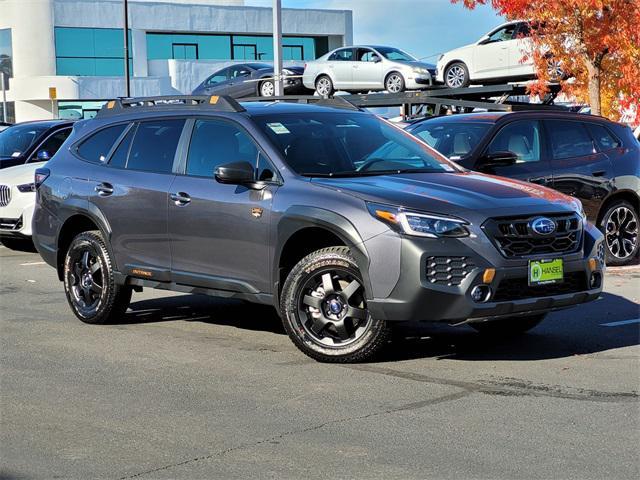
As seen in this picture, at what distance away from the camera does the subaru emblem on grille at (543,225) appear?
7.48 metres

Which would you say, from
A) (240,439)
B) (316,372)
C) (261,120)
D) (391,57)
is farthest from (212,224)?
(391,57)

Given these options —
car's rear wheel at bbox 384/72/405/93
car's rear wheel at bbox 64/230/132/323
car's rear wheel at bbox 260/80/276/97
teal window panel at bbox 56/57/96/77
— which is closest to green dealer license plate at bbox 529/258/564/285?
car's rear wheel at bbox 64/230/132/323

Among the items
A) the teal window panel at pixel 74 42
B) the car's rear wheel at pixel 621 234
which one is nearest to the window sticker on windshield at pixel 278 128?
the car's rear wheel at pixel 621 234

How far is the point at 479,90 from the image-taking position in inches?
795

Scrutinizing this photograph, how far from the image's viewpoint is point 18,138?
1747 centimetres

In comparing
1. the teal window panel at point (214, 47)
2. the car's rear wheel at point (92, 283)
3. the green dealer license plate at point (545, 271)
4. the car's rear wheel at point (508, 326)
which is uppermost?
the teal window panel at point (214, 47)

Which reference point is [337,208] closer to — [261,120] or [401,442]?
[261,120]

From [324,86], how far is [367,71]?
1958 millimetres

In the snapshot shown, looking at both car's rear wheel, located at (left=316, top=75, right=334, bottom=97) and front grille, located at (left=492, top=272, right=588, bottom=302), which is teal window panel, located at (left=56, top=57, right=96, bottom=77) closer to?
car's rear wheel, located at (left=316, top=75, right=334, bottom=97)

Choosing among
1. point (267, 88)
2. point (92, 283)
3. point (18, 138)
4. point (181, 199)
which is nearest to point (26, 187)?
point (18, 138)

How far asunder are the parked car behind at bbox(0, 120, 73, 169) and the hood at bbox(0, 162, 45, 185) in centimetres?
74

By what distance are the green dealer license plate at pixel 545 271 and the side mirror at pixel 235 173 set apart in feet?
6.92

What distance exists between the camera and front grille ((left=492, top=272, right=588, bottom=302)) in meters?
7.30

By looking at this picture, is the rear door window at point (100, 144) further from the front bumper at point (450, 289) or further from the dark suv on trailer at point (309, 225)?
the front bumper at point (450, 289)
